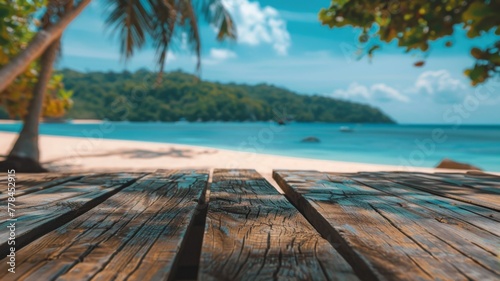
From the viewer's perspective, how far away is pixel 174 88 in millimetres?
44125

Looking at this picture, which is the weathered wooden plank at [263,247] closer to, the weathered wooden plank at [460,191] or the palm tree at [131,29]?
the weathered wooden plank at [460,191]

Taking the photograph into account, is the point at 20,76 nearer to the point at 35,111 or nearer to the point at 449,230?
the point at 35,111

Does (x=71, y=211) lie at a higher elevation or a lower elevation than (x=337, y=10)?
lower

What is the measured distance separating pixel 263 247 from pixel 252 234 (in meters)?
0.09

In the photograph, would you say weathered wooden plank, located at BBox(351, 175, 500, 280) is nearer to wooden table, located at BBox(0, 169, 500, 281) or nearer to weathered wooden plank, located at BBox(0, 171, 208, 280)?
wooden table, located at BBox(0, 169, 500, 281)

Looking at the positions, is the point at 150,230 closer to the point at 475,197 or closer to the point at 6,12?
the point at 475,197

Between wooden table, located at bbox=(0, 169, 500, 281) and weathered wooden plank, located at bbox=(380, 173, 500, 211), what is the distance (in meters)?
0.01

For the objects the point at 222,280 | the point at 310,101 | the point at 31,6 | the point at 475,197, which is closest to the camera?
the point at 222,280

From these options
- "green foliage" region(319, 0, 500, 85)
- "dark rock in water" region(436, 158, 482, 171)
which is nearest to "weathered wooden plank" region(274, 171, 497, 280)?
"green foliage" region(319, 0, 500, 85)

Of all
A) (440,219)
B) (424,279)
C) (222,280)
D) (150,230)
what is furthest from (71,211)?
(440,219)

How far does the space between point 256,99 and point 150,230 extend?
141ft

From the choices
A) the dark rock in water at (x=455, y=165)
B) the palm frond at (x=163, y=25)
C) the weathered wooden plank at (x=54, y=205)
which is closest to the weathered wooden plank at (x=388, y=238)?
the weathered wooden plank at (x=54, y=205)

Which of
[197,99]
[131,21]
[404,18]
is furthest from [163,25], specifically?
[197,99]

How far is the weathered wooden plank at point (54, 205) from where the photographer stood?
97 centimetres
